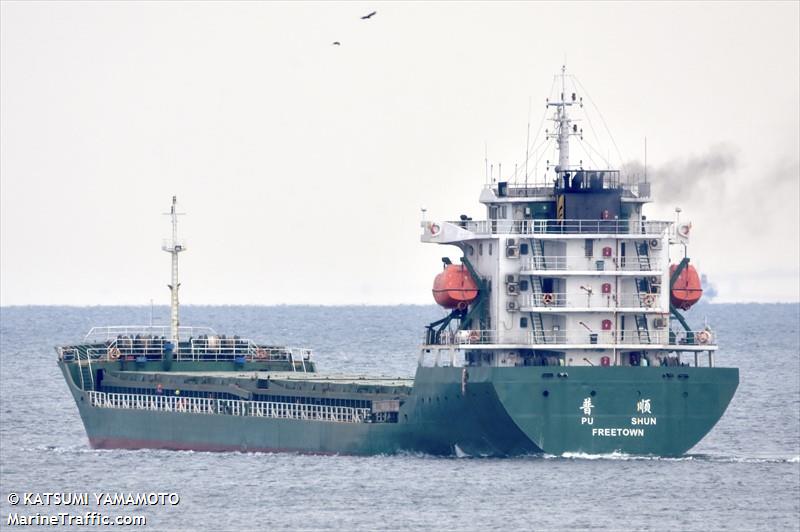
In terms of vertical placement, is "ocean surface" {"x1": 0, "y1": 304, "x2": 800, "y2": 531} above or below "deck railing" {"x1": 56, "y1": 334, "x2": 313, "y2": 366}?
below

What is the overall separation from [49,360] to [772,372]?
2500 inches

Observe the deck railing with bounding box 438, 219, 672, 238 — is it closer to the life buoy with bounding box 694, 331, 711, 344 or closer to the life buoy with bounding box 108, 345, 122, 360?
the life buoy with bounding box 694, 331, 711, 344

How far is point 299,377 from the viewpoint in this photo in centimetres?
9756

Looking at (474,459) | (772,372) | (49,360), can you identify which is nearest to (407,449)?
(474,459)

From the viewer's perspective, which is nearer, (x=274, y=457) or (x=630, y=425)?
(x=630, y=425)

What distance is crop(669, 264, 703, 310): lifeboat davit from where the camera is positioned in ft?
277

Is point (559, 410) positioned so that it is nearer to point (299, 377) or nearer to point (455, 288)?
point (455, 288)

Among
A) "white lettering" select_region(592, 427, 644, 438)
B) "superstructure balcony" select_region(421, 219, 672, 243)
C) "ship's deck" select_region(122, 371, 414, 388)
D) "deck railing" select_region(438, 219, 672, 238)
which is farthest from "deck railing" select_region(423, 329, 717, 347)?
"ship's deck" select_region(122, 371, 414, 388)

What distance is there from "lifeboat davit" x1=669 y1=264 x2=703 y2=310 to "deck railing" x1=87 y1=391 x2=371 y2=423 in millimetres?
13647

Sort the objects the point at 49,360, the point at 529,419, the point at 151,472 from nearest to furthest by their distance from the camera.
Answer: the point at 529,419
the point at 151,472
the point at 49,360

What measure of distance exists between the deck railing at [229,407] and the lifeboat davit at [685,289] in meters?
13.6

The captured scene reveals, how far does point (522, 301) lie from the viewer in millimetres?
82500

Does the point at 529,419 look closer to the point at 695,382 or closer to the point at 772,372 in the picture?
the point at 695,382

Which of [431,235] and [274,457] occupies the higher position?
[431,235]
